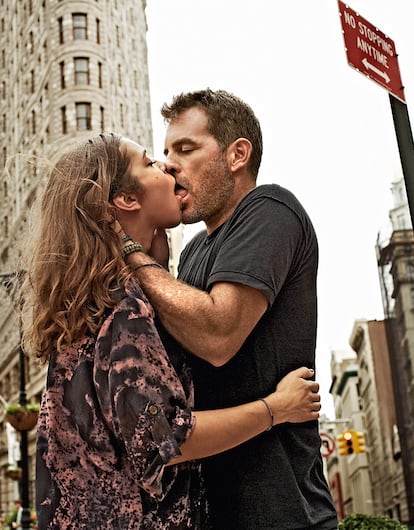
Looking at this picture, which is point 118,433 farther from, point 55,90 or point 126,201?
point 55,90

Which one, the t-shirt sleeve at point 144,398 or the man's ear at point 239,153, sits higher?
the man's ear at point 239,153

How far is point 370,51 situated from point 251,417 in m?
3.62

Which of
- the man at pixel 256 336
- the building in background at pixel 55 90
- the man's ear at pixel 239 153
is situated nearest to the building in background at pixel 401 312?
the building in background at pixel 55 90

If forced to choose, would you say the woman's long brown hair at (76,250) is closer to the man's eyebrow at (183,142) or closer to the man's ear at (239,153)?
the man's eyebrow at (183,142)

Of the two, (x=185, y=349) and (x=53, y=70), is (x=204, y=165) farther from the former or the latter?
(x=53, y=70)

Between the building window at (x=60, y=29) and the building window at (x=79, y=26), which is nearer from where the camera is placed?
the building window at (x=79, y=26)

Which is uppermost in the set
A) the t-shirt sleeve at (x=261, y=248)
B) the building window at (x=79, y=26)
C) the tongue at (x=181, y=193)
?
the building window at (x=79, y=26)

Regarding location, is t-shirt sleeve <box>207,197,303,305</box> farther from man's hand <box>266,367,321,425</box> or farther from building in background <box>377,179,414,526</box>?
building in background <box>377,179,414,526</box>

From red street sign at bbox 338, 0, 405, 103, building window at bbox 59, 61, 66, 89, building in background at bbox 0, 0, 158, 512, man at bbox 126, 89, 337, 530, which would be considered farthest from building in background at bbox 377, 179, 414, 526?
man at bbox 126, 89, 337, 530

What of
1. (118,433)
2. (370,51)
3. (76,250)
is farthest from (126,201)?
(370,51)

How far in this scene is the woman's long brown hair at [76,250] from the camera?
2686mm

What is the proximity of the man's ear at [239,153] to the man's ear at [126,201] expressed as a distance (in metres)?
0.61

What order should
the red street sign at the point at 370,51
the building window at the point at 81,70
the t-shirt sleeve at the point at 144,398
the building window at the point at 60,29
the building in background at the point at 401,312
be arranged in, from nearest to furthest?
1. the t-shirt sleeve at the point at 144,398
2. the red street sign at the point at 370,51
3. the building in background at the point at 401,312
4. the building window at the point at 81,70
5. the building window at the point at 60,29

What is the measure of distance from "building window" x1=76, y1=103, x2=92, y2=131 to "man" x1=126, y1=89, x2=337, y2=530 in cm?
4707
